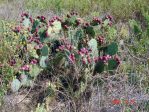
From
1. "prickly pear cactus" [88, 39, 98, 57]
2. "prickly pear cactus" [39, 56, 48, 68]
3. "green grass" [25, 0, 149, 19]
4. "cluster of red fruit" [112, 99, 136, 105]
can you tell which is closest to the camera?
"cluster of red fruit" [112, 99, 136, 105]

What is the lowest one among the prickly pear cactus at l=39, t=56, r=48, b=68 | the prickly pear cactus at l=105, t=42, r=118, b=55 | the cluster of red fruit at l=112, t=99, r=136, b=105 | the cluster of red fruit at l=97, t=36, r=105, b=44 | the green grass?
the cluster of red fruit at l=112, t=99, r=136, b=105

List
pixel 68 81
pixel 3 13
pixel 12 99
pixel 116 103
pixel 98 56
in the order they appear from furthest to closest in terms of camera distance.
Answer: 1. pixel 3 13
2. pixel 98 56
3. pixel 68 81
4. pixel 12 99
5. pixel 116 103

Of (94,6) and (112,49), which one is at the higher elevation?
(94,6)

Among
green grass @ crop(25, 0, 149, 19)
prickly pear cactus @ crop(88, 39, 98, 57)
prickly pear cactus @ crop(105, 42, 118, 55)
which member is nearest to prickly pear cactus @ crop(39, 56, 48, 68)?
prickly pear cactus @ crop(88, 39, 98, 57)

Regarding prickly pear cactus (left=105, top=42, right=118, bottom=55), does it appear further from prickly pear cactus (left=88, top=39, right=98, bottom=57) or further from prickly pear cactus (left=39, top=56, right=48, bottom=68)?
prickly pear cactus (left=39, top=56, right=48, bottom=68)

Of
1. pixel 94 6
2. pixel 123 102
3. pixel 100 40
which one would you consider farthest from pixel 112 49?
pixel 94 6

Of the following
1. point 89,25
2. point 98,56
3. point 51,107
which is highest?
point 89,25

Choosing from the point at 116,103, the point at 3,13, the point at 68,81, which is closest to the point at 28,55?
the point at 68,81

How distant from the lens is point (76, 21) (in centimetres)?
554

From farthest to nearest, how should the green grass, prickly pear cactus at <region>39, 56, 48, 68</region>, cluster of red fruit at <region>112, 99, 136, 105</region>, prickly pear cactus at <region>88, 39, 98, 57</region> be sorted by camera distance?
the green grass, prickly pear cactus at <region>88, 39, 98, 57</region>, prickly pear cactus at <region>39, 56, 48, 68</region>, cluster of red fruit at <region>112, 99, 136, 105</region>

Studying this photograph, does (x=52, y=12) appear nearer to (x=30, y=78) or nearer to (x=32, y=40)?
(x=32, y=40)

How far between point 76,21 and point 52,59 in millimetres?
806

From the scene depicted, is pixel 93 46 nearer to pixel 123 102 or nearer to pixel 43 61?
pixel 43 61

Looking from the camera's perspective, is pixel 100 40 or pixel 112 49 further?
pixel 100 40
